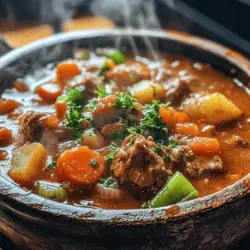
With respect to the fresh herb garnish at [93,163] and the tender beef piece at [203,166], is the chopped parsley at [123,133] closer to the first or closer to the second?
the fresh herb garnish at [93,163]

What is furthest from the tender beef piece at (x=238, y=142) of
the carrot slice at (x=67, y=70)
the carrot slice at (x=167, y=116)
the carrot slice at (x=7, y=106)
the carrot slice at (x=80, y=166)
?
the carrot slice at (x=7, y=106)

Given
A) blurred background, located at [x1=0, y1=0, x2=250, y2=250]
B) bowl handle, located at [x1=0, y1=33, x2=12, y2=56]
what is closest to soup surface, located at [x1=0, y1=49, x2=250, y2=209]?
bowl handle, located at [x1=0, y1=33, x2=12, y2=56]

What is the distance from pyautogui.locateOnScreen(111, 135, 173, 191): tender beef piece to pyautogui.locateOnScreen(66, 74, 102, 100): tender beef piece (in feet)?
3.06

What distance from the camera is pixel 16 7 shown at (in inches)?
251

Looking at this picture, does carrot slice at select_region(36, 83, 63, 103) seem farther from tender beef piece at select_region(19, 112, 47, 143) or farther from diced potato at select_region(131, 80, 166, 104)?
diced potato at select_region(131, 80, 166, 104)

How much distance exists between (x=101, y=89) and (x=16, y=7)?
3613 mm

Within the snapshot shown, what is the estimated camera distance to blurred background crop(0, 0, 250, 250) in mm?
5156

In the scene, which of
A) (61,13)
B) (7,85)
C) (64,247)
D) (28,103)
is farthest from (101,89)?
(61,13)

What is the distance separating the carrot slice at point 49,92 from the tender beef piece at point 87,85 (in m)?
0.11

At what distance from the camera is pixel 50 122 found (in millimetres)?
3186

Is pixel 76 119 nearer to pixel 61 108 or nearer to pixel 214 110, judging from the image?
pixel 61 108

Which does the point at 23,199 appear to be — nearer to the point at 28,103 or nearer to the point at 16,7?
the point at 28,103

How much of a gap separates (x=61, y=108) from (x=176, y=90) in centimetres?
88

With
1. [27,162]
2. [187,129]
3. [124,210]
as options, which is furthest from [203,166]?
[27,162]
